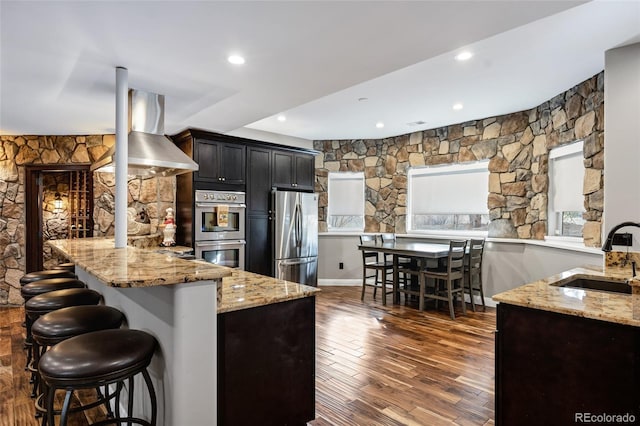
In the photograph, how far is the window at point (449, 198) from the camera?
17.8 feet

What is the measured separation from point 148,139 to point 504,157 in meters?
4.56

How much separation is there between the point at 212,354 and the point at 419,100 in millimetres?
3769

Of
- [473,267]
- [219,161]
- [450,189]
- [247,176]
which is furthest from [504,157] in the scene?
[219,161]

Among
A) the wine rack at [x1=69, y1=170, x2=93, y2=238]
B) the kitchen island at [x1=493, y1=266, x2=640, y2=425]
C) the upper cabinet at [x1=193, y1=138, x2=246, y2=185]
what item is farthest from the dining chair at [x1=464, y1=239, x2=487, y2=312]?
the wine rack at [x1=69, y1=170, x2=93, y2=238]

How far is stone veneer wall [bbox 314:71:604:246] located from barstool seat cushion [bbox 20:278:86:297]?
173 inches

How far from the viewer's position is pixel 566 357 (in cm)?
159

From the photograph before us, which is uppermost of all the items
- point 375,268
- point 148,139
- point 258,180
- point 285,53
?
point 285,53

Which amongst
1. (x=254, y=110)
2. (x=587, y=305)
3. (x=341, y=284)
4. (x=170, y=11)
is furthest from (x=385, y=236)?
(x=170, y=11)

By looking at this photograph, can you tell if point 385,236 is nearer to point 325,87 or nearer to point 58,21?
point 325,87

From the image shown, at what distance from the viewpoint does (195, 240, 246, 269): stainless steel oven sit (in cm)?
461

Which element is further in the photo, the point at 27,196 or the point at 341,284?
the point at 341,284

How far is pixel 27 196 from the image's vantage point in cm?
510

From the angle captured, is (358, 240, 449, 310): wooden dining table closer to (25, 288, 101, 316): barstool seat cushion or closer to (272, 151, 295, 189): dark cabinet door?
(272, 151, 295, 189): dark cabinet door

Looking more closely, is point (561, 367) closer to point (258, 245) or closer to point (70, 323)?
point (70, 323)
